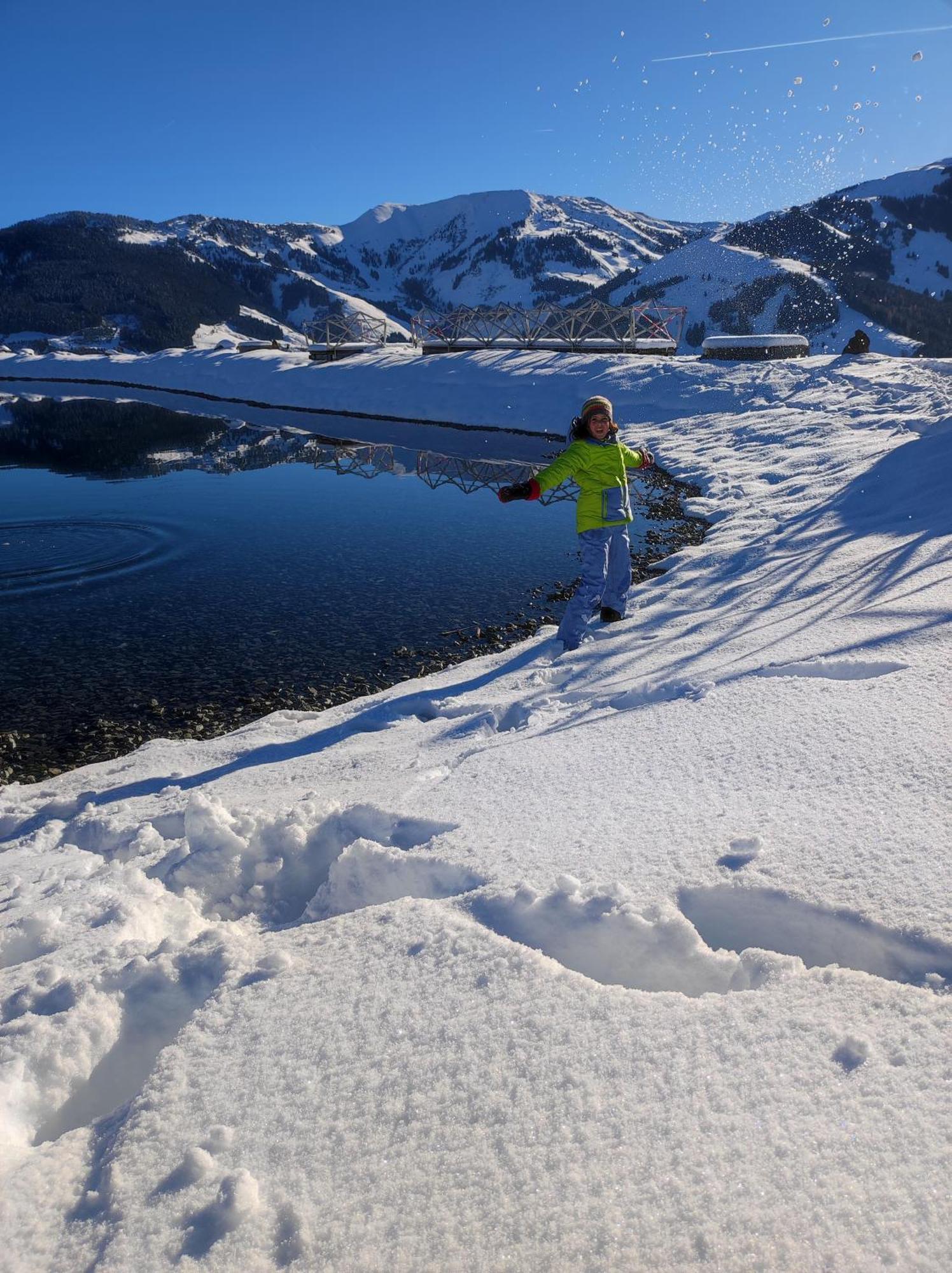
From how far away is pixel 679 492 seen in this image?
478 inches

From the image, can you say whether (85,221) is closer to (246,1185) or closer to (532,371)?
(532,371)

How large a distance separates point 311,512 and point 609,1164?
427 inches

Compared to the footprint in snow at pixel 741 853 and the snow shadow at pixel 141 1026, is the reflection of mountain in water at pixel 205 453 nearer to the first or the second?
the footprint in snow at pixel 741 853

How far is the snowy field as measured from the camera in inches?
50.7

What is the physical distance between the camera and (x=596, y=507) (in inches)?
233

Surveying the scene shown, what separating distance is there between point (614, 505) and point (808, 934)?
4478 millimetres

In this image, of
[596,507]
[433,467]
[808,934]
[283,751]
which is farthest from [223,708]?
[433,467]

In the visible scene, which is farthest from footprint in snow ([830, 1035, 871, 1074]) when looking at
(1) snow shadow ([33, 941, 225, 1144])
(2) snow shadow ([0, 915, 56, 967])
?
(2) snow shadow ([0, 915, 56, 967])

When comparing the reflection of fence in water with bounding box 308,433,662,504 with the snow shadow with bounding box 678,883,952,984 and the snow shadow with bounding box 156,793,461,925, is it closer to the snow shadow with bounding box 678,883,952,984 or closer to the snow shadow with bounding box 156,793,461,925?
the snow shadow with bounding box 156,793,461,925

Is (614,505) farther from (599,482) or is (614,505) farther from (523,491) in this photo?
(523,491)

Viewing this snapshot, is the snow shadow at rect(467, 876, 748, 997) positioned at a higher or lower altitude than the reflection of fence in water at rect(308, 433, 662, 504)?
lower

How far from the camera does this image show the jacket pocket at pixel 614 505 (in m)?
5.91

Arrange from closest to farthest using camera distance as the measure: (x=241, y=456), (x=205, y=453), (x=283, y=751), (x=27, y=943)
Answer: (x=27, y=943) < (x=283, y=751) < (x=241, y=456) < (x=205, y=453)

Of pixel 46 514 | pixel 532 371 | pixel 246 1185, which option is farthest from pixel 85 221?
pixel 246 1185
